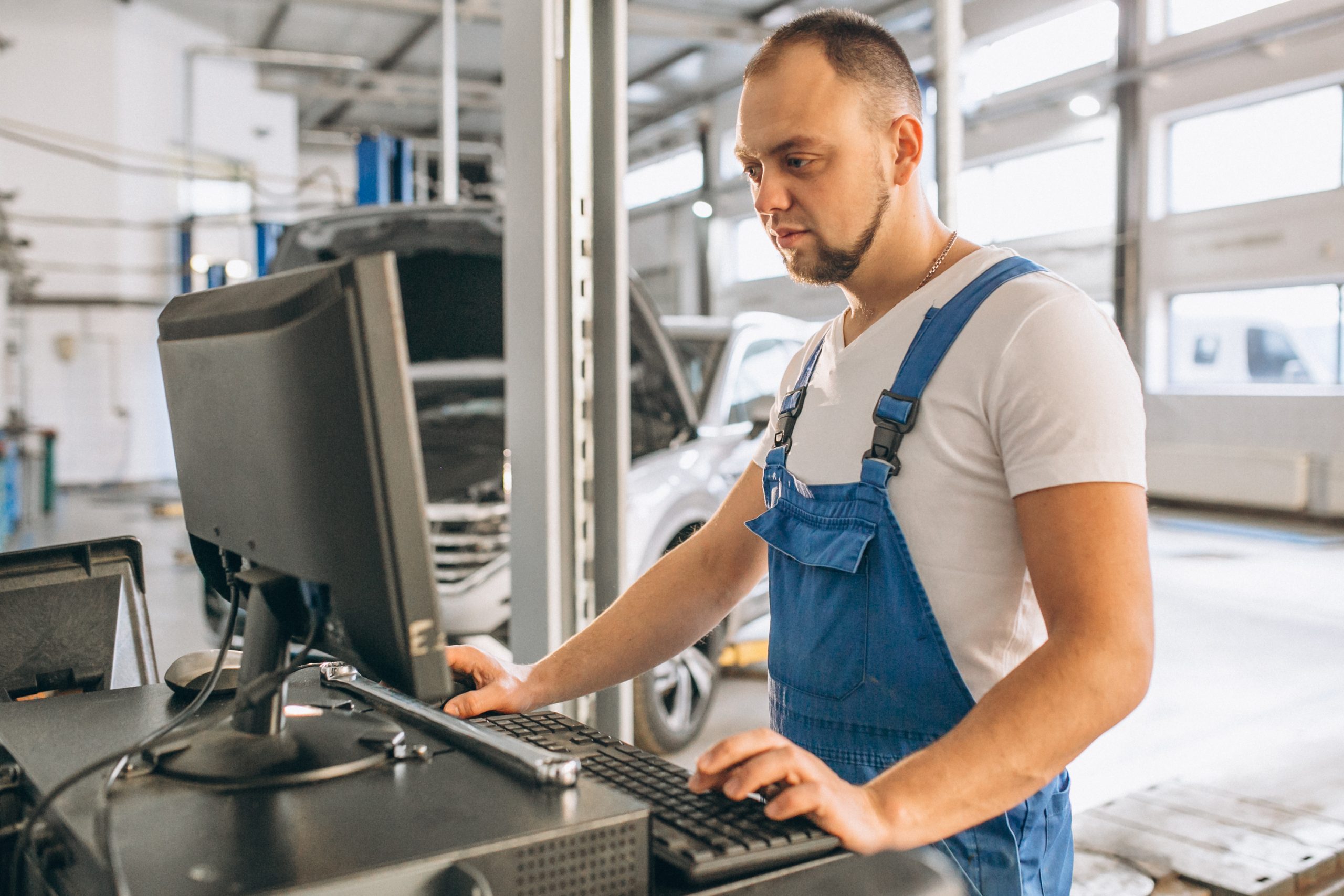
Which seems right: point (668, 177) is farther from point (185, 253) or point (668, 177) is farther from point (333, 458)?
point (333, 458)

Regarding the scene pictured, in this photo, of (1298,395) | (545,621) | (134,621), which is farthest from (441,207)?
(1298,395)

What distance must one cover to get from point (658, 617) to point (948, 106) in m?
1.63

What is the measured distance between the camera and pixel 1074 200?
12.9 meters

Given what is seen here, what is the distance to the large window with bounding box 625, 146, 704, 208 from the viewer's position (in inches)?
692

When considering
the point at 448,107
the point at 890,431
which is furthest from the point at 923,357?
the point at 448,107

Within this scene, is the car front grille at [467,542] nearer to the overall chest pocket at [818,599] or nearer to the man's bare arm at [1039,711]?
the overall chest pocket at [818,599]

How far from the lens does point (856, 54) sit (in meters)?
1.25

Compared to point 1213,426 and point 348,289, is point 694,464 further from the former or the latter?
point 1213,426

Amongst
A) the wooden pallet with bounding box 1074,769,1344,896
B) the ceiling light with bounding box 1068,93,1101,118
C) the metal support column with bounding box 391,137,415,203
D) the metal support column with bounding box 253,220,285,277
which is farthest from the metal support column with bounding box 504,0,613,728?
the ceiling light with bounding box 1068,93,1101,118

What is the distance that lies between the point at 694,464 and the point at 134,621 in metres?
2.69

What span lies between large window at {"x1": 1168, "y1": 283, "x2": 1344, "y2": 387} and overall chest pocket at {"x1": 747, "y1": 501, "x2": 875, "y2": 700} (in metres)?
11.3

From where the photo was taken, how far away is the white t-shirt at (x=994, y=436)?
103cm

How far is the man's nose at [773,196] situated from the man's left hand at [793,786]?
64 centimetres

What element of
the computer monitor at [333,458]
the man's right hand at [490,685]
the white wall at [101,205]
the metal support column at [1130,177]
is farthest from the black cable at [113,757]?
the white wall at [101,205]
